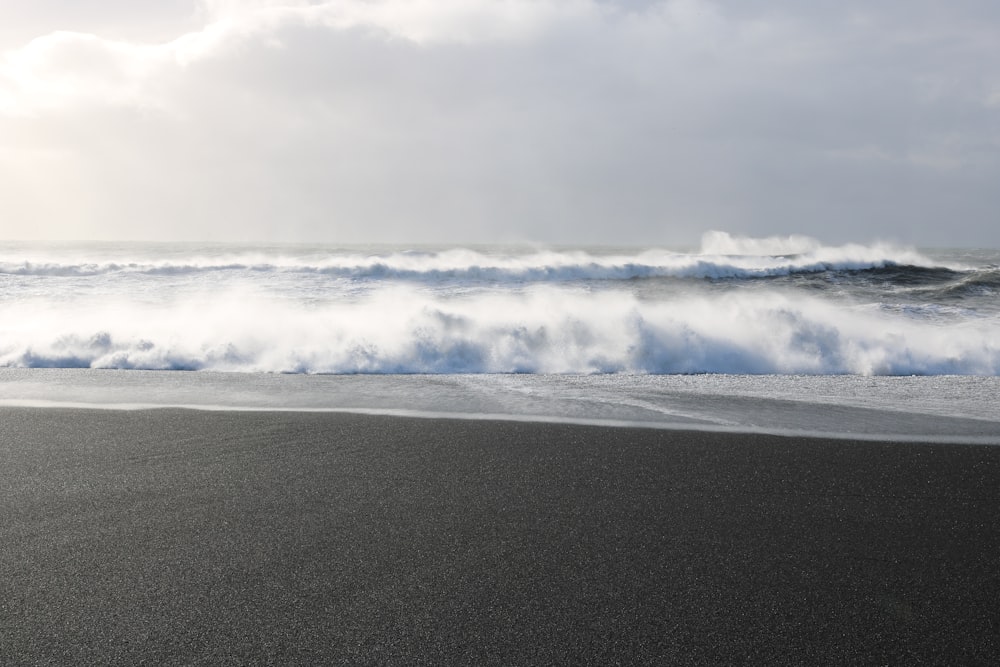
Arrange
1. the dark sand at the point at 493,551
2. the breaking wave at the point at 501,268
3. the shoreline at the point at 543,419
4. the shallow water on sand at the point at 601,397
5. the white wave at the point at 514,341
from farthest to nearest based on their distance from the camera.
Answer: the breaking wave at the point at 501,268
the white wave at the point at 514,341
the shallow water on sand at the point at 601,397
the shoreline at the point at 543,419
the dark sand at the point at 493,551

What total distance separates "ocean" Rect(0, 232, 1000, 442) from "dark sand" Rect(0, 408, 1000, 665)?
1332 mm

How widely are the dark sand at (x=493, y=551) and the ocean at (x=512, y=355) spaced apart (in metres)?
1.33

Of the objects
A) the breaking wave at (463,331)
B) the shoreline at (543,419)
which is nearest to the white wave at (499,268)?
A: the breaking wave at (463,331)

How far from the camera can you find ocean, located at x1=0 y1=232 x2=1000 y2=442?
232 inches

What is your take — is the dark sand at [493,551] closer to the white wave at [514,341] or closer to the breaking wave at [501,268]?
the white wave at [514,341]

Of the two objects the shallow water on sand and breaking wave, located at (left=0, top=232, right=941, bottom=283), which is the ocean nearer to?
the shallow water on sand

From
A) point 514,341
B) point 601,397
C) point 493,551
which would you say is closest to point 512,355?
point 514,341

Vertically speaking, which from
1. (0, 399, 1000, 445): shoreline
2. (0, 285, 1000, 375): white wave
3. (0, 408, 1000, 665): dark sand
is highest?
(0, 285, 1000, 375): white wave

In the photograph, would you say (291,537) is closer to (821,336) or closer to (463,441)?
(463,441)

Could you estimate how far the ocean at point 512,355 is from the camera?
5.89m

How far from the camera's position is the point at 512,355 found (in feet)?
28.8

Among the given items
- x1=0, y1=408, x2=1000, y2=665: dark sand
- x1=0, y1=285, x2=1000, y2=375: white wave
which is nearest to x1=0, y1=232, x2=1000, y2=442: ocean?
x1=0, y1=285, x2=1000, y2=375: white wave

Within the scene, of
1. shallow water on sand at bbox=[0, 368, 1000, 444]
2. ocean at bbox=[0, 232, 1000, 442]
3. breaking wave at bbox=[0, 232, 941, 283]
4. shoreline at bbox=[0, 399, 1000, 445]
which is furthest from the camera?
breaking wave at bbox=[0, 232, 941, 283]

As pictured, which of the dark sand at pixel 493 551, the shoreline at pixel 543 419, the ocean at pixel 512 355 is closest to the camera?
the dark sand at pixel 493 551
